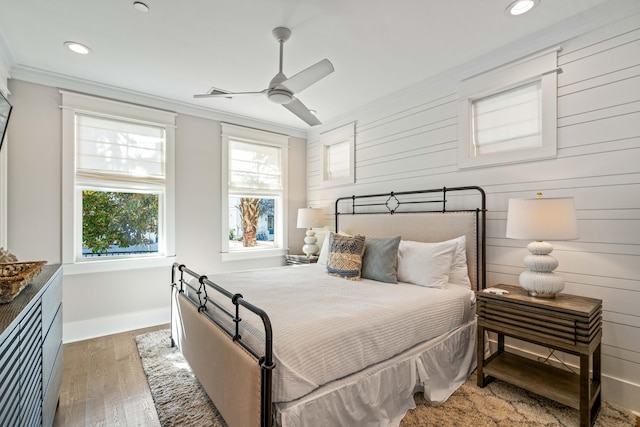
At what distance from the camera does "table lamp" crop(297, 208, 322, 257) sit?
14.9 feet

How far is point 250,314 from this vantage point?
1.84 metres

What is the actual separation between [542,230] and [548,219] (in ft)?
0.28

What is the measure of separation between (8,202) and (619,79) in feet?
17.5

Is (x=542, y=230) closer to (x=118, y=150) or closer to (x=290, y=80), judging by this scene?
(x=290, y=80)

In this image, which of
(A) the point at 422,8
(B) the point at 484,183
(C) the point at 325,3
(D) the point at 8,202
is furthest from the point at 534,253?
(D) the point at 8,202

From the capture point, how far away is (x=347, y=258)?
10.0 ft

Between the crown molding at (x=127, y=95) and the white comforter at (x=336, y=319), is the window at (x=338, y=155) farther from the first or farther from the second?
the white comforter at (x=336, y=319)

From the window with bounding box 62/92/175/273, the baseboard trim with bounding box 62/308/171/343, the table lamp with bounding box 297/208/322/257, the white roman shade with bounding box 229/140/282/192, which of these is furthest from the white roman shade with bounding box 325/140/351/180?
the baseboard trim with bounding box 62/308/171/343

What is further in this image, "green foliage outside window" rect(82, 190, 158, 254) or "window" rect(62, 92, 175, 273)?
"green foliage outside window" rect(82, 190, 158, 254)

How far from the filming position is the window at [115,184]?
334cm

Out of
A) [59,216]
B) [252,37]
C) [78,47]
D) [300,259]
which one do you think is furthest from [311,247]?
[78,47]

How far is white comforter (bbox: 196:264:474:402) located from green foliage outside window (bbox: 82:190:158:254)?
1.65 meters

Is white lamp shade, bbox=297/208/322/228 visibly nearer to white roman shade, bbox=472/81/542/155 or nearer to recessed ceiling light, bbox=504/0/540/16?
white roman shade, bbox=472/81/542/155

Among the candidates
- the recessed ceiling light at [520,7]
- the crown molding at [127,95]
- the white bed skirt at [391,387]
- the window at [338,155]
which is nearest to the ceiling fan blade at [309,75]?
the recessed ceiling light at [520,7]
